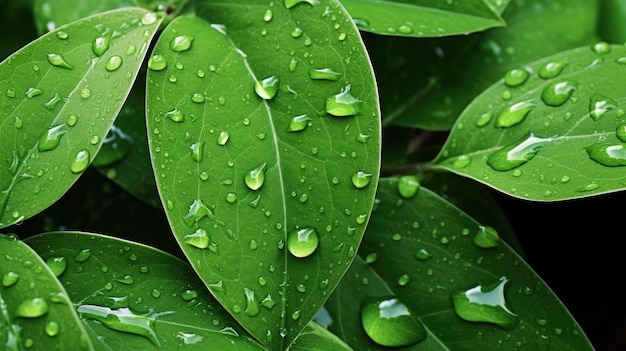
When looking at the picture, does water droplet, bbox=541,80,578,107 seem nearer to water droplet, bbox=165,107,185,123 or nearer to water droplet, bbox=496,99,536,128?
water droplet, bbox=496,99,536,128

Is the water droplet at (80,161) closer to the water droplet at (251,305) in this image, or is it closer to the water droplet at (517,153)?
the water droplet at (251,305)

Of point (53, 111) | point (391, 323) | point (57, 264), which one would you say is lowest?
point (391, 323)

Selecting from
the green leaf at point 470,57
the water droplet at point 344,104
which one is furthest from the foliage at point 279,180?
the green leaf at point 470,57

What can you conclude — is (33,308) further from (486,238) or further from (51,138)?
(486,238)

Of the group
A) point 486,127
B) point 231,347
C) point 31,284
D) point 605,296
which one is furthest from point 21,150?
point 605,296

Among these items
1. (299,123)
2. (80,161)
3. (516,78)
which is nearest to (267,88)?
(299,123)

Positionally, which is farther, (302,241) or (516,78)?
(516,78)
